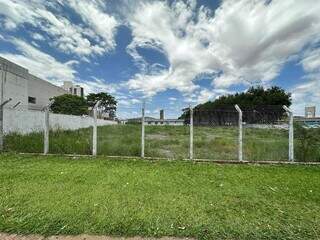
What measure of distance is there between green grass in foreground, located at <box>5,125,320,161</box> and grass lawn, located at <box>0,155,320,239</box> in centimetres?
159

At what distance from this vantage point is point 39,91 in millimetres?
53031

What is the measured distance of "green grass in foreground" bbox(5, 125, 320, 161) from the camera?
361 inches

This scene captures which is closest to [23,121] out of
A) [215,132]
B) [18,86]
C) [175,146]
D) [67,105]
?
[175,146]

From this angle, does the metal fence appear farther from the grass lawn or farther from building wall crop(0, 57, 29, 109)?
building wall crop(0, 57, 29, 109)

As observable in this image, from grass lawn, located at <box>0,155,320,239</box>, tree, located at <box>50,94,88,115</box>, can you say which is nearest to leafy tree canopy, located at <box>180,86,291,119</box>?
tree, located at <box>50,94,88,115</box>

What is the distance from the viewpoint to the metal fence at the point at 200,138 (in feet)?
29.4

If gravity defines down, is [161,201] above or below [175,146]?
below

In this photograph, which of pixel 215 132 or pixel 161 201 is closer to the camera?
pixel 161 201

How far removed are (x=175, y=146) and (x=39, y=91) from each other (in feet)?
164

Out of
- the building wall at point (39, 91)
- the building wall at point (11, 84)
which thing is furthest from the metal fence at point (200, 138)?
the building wall at point (39, 91)

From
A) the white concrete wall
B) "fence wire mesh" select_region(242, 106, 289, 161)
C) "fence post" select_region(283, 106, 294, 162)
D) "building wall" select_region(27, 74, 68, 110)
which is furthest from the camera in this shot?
"building wall" select_region(27, 74, 68, 110)

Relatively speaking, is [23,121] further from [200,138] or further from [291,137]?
[291,137]

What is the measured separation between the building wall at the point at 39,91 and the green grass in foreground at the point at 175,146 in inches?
1648

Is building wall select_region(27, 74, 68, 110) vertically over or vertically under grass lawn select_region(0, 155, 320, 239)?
over
